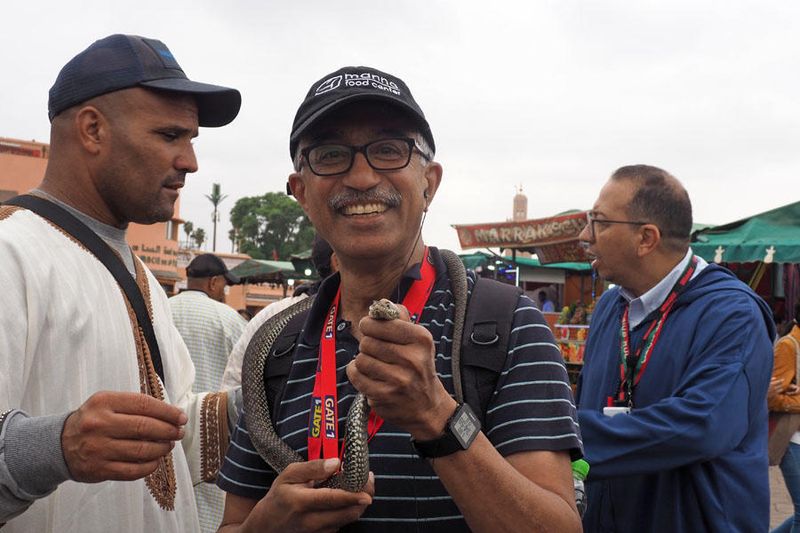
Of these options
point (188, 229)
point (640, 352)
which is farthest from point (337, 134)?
point (188, 229)

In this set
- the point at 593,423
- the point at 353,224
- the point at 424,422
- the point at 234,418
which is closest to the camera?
the point at 424,422

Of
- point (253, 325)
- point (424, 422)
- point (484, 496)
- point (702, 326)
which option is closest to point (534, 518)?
point (484, 496)

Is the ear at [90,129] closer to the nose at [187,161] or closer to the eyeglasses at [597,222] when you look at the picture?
the nose at [187,161]

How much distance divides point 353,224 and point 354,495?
0.71 m

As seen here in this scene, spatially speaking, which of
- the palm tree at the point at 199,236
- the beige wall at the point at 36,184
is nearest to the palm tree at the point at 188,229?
the palm tree at the point at 199,236

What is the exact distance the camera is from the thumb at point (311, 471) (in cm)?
162

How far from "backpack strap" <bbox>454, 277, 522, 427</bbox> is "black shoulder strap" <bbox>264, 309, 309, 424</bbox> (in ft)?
1.85

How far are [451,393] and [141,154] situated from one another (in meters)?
1.44

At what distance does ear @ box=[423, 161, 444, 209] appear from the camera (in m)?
2.07

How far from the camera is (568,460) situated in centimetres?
167

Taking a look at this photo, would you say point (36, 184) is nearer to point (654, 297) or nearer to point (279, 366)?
point (654, 297)

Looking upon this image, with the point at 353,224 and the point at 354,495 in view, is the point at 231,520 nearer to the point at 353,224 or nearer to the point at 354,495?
the point at 354,495

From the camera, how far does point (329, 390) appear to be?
182cm

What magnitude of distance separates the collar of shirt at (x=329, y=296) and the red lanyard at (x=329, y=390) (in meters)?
0.02
